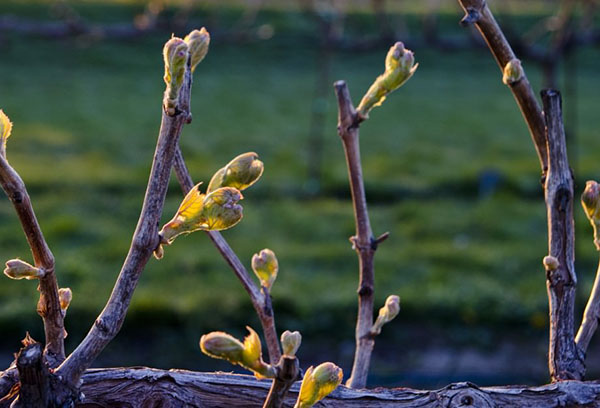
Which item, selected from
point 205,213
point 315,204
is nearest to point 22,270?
point 205,213

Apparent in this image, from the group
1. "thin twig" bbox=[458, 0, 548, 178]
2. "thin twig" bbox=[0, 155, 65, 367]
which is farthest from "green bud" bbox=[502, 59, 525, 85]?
"thin twig" bbox=[0, 155, 65, 367]

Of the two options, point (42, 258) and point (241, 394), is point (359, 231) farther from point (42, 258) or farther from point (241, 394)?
point (42, 258)

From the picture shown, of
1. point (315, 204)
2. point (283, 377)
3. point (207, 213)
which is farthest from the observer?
point (315, 204)

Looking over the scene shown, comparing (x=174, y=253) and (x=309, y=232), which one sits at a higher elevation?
(x=309, y=232)

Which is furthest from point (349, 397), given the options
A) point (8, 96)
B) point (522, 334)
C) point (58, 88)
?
point (58, 88)

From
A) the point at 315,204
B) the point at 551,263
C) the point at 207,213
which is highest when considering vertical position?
the point at 315,204

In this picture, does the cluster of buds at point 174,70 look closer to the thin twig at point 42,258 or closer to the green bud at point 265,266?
the thin twig at point 42,258

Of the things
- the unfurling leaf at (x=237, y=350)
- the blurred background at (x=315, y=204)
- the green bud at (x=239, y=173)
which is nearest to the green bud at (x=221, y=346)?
the unfurling leaf at (x=237, y=350)

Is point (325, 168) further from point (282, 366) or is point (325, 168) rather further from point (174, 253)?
point (282, 366)

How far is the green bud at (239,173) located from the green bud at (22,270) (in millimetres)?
173

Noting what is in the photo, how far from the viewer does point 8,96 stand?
386 inches

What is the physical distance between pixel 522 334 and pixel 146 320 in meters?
2.30

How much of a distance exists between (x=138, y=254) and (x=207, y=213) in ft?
0.22

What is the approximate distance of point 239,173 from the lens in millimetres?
663
